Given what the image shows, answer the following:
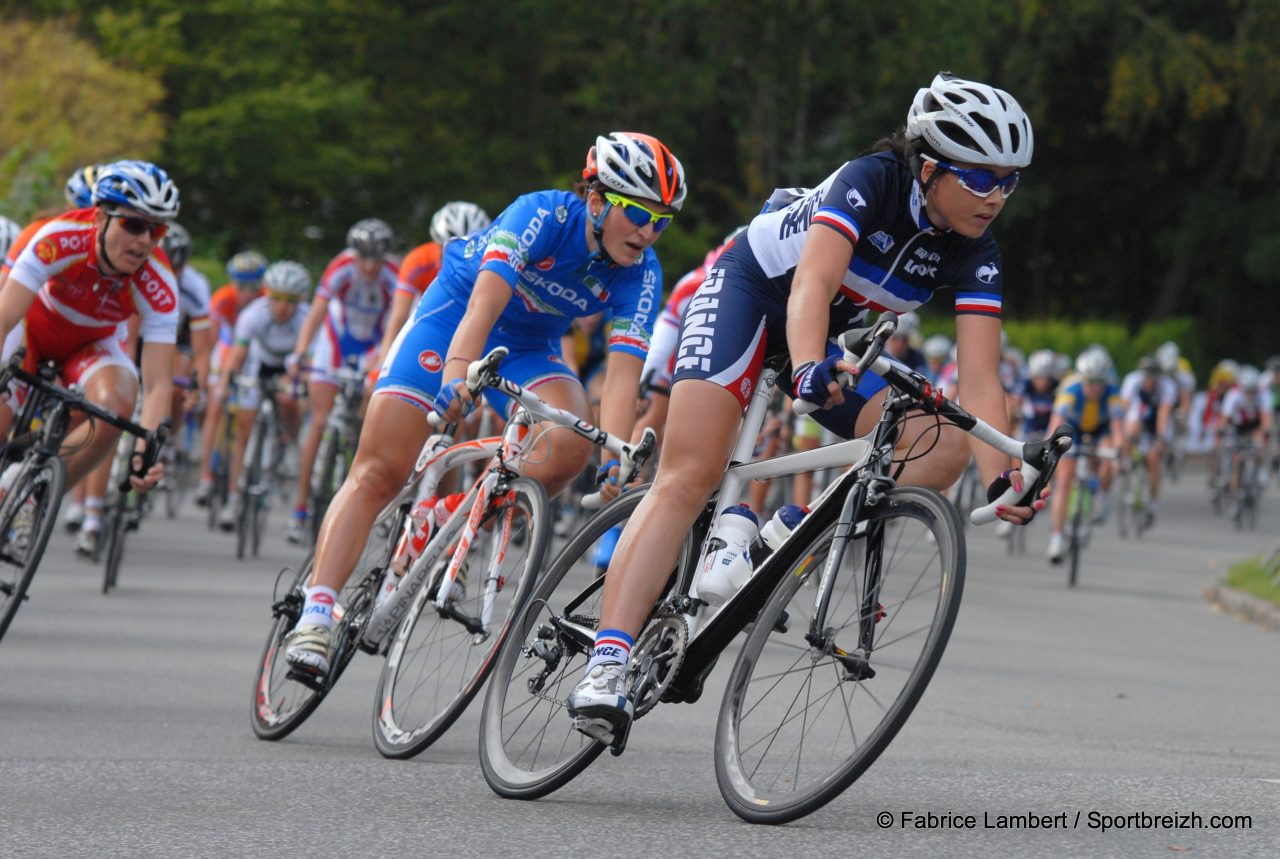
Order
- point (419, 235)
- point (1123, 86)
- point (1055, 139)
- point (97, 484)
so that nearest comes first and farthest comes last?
point (97, 484) < point (1123, 86) < point (419, 235) < point (1055, 139)

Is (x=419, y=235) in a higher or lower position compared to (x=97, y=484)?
higher

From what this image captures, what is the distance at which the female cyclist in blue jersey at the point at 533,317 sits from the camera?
22.5 feet

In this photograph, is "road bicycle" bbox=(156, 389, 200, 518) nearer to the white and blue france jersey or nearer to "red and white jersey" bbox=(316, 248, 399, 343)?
"red and white jersey" bbox=(316, 248, 399, 343)

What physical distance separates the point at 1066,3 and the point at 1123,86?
296 cm

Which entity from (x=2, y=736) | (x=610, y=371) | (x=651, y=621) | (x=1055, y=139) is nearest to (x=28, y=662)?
(x=2, y=736)

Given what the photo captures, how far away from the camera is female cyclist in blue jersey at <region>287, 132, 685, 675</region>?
6.86 m

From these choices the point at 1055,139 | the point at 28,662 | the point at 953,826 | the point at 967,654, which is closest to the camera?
the point at 953,826

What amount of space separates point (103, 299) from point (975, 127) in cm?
470

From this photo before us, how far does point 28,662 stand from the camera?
359 inches

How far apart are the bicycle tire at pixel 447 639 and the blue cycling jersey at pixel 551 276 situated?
80cm

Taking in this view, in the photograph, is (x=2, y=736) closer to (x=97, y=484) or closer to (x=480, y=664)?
(x=480, y=664)

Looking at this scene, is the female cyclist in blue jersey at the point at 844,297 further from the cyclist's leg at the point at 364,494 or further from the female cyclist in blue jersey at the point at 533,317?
the cyclist's leg at the point at 364,494

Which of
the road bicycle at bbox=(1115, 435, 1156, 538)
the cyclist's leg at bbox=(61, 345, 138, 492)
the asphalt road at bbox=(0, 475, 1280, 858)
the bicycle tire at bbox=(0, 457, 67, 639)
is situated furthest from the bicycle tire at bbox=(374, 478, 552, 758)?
the road bicycle at bbox=(1115, 435, 1156, 538)

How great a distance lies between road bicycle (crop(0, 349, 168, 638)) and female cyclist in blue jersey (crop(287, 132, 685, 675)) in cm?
106
